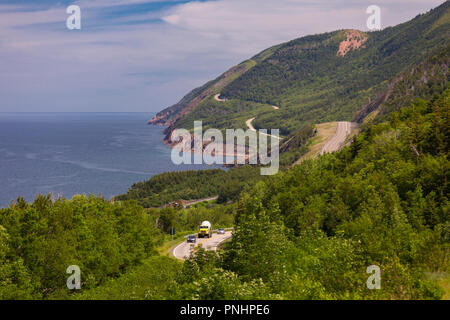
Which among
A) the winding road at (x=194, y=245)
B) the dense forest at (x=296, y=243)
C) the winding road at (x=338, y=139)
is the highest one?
the winding road at (x=338, y=139)

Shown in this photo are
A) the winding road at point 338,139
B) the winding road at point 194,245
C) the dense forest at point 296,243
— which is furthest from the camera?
the winding road at point 338,139

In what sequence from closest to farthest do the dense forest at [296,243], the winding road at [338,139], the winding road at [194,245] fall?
1. the dense forest at [296,243]
2. the winding road at [194,245]
3. the winding road at [338,139]

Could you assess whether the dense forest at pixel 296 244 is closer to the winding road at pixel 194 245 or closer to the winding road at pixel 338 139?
the winding road at pixel 194 245

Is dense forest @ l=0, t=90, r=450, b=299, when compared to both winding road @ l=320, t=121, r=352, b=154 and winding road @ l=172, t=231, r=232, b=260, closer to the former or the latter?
winding road @ l=172, t=231, r=232, b=260

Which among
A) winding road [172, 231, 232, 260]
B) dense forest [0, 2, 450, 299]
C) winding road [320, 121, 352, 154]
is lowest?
winding road [172, 231, 232, 260]

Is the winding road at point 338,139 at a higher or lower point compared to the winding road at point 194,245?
higher

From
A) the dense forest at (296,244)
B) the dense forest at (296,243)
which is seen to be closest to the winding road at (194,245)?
the dense forest at (296,243)

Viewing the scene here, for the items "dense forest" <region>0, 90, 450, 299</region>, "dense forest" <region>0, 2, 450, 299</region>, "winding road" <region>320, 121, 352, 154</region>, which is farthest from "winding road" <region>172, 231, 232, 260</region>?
"winding road" <region>320, 121, 352, 154</region>

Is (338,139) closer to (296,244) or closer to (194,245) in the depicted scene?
(194,245)
